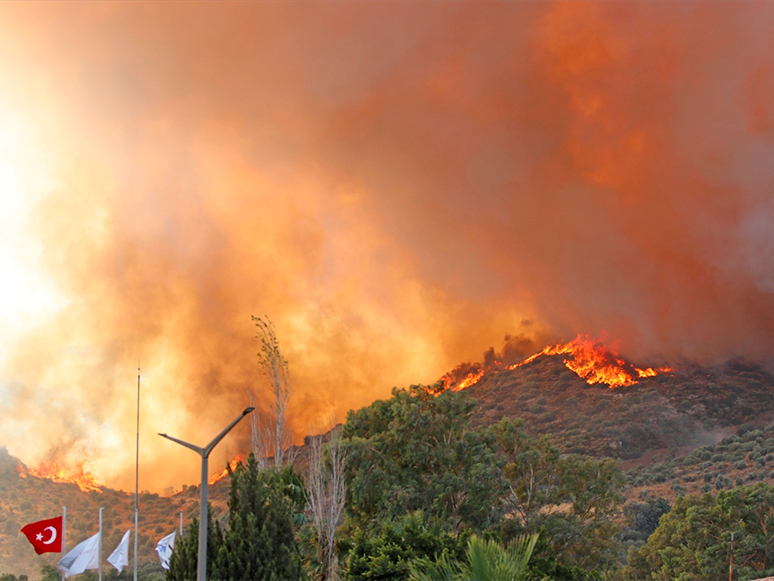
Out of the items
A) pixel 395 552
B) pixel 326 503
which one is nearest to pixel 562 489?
pixel 326 503

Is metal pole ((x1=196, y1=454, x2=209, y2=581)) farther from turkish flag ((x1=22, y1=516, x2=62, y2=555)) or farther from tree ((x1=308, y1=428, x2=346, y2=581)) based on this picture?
turkish flag ((x1=22, y1=516, x2=62, y2=555))

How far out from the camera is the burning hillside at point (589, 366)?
115444 millimetres

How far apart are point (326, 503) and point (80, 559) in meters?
10.4

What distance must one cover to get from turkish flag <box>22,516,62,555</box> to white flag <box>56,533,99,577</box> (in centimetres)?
71

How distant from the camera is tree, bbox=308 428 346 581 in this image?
85.6 ft

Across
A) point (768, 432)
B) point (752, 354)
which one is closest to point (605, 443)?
point (768, 432)

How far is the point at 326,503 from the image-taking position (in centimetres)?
2969

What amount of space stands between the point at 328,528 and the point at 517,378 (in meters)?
98.1

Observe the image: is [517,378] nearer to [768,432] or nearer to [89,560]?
[768,432]

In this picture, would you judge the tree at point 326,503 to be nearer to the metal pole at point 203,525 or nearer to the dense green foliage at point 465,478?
the dense green foliage at point 465,478

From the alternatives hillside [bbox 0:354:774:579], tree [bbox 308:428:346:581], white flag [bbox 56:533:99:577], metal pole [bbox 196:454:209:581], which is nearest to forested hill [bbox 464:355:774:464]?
hillside [bbox 0:354:774:579]

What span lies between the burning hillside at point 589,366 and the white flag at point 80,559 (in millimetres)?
84788

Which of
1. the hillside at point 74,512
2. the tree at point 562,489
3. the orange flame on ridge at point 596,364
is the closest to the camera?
the tree at point 562,489

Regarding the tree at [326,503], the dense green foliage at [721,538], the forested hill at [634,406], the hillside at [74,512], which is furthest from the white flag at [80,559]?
the forested hill at [634,406]
